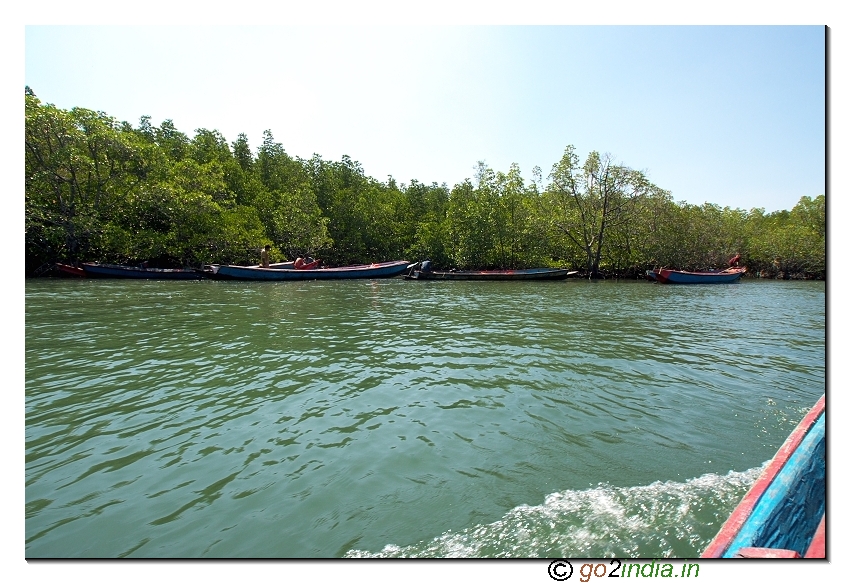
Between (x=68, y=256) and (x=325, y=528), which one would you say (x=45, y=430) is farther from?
(x=68, y=256)

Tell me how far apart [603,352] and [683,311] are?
9415 mm

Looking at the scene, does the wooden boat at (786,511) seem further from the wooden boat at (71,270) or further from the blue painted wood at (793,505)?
the wooden boat at (71,270)

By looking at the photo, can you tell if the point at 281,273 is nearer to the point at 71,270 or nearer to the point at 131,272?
the point at 131,272

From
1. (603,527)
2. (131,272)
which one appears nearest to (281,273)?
(131,272)

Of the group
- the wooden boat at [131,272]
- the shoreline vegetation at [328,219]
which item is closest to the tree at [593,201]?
the shoreline vegetation at [328,219]

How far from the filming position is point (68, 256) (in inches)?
1176

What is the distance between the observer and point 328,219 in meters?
40.3

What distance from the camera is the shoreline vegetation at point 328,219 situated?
29.1 meters

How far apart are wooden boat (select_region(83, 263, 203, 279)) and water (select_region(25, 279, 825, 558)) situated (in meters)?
19.4

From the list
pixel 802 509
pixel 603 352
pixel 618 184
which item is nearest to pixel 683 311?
pixel 603 352

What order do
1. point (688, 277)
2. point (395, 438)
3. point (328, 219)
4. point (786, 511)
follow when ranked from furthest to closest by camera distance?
1. point (328, 219)
2. point (688, 277)
3. point (395, 438)
4. point (786, 511)

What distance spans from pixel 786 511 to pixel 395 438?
360cm

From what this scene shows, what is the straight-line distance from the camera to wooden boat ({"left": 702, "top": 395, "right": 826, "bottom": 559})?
2.35 meters

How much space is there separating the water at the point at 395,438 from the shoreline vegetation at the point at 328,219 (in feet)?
78.9
